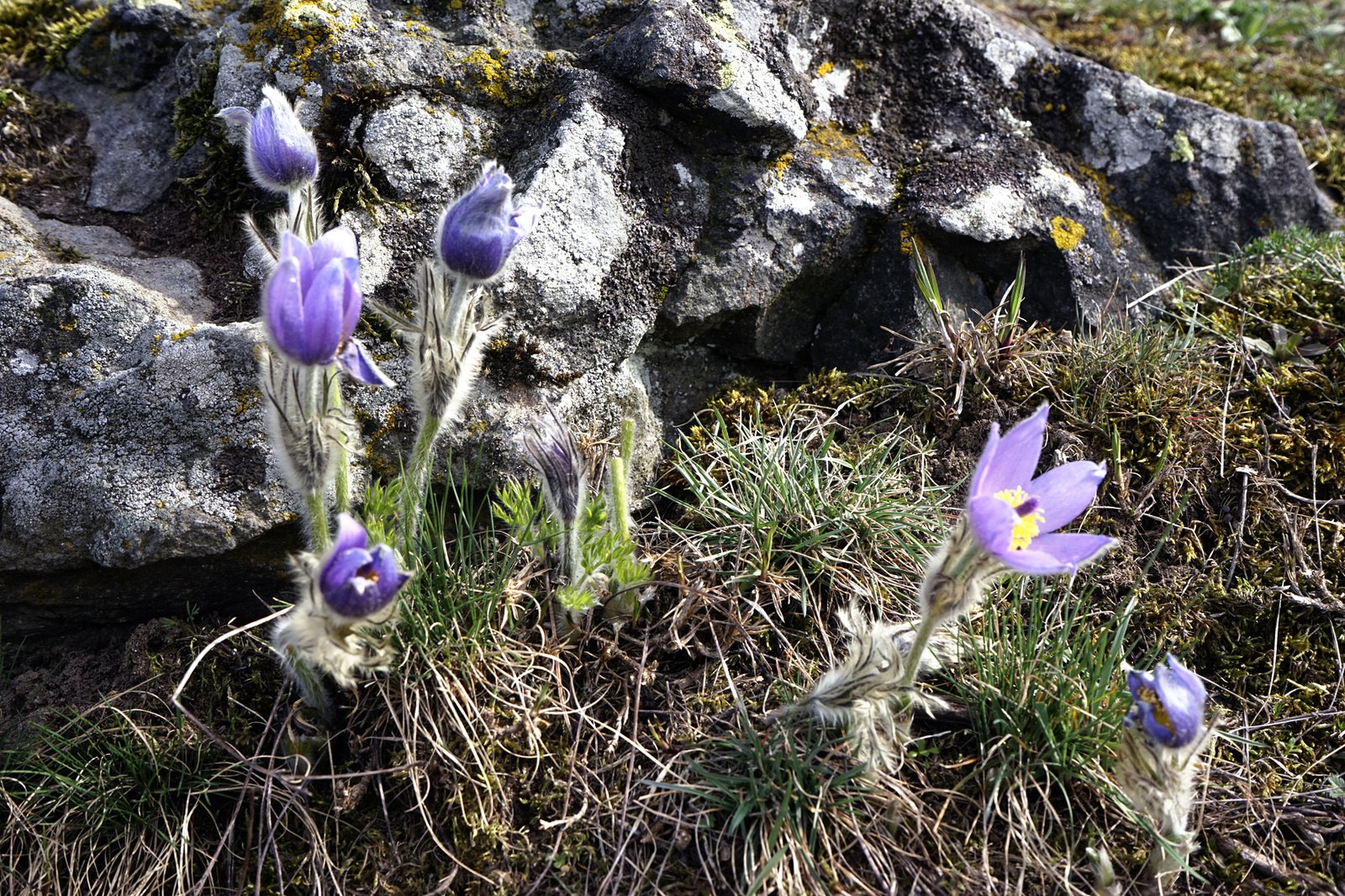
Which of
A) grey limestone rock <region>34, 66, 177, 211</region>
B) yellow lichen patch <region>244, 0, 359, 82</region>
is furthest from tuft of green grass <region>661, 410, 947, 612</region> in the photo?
grey limestone rock <region>34, 66, 177, 211</region>

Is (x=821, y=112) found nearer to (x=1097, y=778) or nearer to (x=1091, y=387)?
(x=1091, y=387)

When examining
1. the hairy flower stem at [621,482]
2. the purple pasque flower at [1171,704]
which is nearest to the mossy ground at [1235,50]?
the purple pasque flower at [1171,704]

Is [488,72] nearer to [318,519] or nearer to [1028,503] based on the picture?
[318,519]

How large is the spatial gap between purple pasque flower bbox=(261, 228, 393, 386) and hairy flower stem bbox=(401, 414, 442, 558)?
353mm

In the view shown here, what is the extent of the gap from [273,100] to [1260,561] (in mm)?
2973

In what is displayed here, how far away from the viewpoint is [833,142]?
10.4ft

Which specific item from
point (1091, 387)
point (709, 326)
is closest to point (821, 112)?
point (709, 326)

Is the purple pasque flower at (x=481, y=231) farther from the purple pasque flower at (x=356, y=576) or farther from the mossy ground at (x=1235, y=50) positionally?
the mossy ground at (x=1235, y=50)

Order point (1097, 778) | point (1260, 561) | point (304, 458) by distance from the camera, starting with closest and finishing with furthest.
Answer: point (304, 458) → point (1097, 778) → point (1260, 561)

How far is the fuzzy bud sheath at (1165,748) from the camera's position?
181 centimetres

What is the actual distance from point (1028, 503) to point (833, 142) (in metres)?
1.87

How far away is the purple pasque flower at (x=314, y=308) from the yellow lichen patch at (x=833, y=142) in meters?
1.93

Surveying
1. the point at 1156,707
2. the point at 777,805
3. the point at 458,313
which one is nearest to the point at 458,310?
the point at 458,313

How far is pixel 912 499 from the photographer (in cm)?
278
